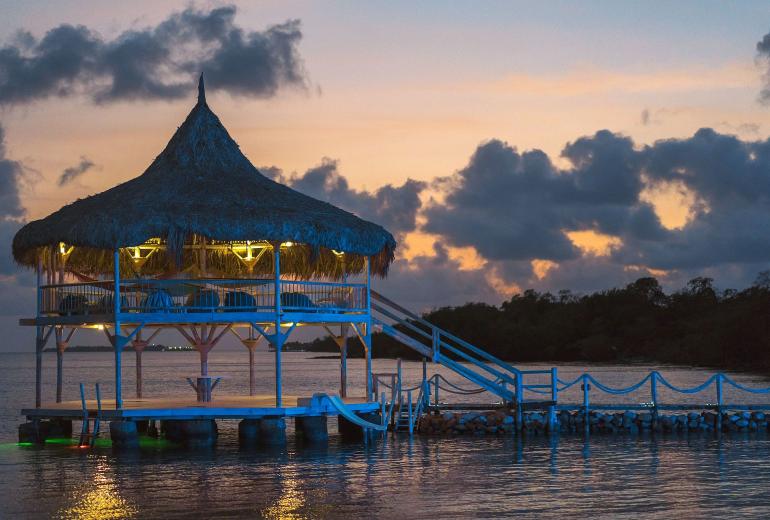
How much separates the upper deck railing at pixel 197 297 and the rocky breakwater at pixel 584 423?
414 centimetres

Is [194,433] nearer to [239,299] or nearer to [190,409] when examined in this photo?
[190,409]

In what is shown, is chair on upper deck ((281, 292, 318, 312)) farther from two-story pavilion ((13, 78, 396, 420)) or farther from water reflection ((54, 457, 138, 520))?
water reflection ((54, 457, 138, 520))

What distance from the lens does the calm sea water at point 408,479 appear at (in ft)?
67.6

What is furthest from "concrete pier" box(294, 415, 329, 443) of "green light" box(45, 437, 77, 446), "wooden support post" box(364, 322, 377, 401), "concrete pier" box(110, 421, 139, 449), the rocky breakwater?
"green light" box(45, 437, 77, 446)

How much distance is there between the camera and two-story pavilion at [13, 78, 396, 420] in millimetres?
29969

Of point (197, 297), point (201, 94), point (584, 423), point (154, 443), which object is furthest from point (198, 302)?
point (584, 423)

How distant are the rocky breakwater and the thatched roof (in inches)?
178

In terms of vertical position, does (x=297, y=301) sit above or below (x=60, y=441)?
above

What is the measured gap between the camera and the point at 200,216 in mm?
29953

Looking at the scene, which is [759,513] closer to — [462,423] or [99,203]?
[462,423]

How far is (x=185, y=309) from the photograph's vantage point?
30203 mm

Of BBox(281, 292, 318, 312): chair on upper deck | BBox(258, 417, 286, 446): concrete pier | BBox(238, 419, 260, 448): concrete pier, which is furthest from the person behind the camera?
BBox(281, 292, 318, 312): chair on upper deck

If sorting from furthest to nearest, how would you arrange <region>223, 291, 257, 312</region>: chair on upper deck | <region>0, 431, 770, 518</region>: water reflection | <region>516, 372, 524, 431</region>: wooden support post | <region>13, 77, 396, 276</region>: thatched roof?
<region>516, 372, 524, 431</region>: wooden support post < <region>223, 291, 257, 312</region>: chair on upper deck < <region>13, 77, 396, 276</region>: thatched roof < <region>0, 431, 770, 518</region>: water reflection

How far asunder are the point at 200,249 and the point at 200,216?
17.2 feet
